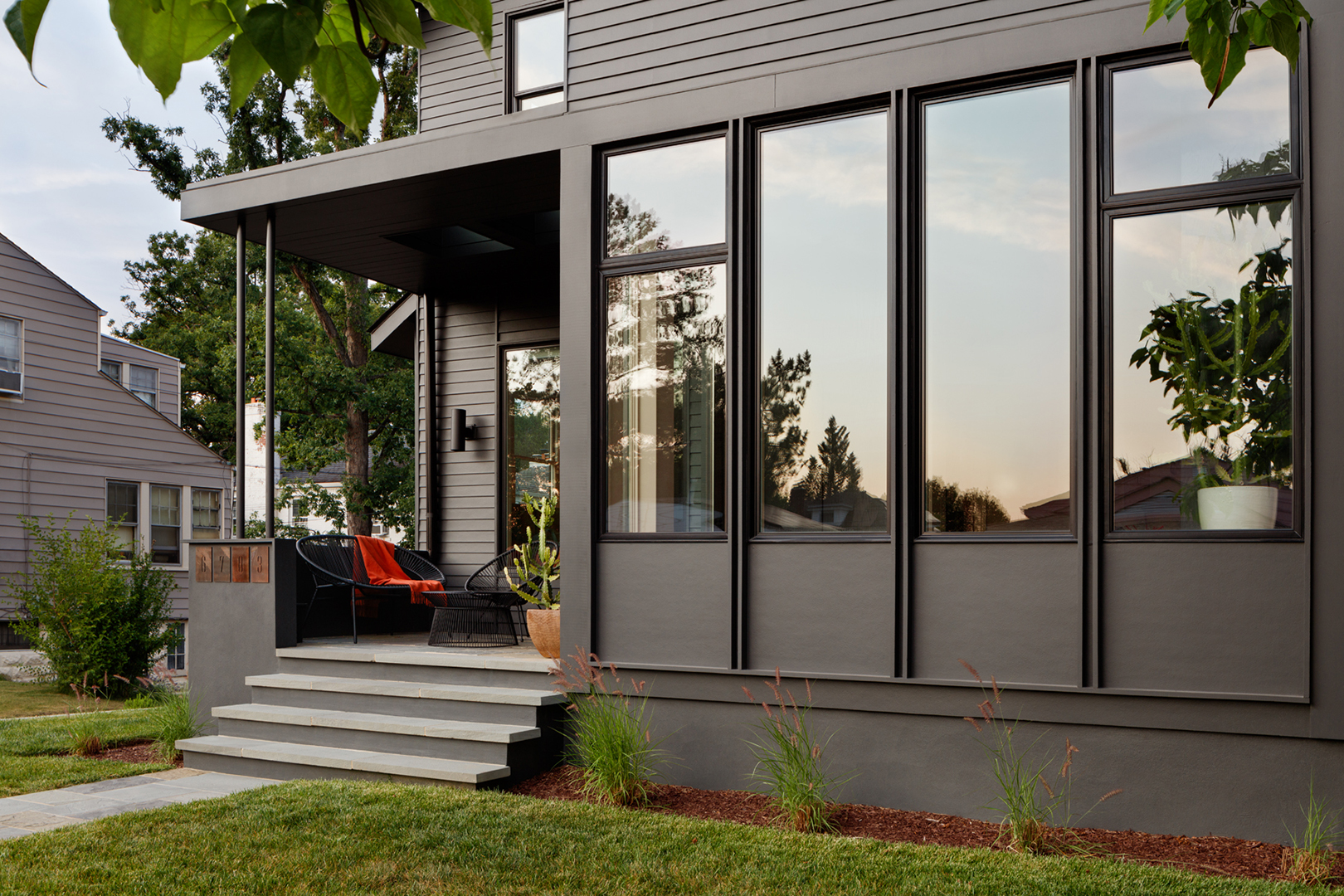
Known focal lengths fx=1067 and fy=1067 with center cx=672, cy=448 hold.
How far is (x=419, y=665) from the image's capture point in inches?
242

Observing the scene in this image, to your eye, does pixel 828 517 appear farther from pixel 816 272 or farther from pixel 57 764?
pixel 57 764

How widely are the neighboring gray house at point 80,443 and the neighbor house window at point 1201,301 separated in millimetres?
12741

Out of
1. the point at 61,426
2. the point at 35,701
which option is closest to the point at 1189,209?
the point at 35,701

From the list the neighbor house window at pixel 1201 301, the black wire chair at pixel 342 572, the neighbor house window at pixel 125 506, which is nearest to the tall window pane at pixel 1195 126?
the neighbor house window at pixel 1201 301

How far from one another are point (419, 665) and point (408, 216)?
310 centimetres

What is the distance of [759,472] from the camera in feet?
17.7

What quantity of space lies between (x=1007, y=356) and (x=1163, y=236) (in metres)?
0.82

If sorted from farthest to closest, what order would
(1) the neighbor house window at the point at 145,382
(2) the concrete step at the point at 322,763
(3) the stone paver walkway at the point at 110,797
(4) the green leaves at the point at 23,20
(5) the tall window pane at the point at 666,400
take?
(1) the neighbor house window at the point at 145,382 → (5) the tall window pane at the point at 666,400 → (2) the concrete step at the point at 322,763 → (3) the stone paver walkway at the point at 110,797 → (4) the green leaves at the point at 23,20

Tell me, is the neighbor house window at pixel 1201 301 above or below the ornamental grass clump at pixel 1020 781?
above

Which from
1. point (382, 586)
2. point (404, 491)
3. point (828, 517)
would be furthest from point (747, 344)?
point (404, 491)

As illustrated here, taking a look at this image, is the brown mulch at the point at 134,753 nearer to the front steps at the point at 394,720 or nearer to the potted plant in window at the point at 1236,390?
the front steps at the point at 394,720

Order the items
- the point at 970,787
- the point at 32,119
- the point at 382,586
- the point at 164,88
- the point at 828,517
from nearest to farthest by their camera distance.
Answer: the point at 164,88
the point at 32,119
the point at 970,787
the point at 828,517
the point at 382,586

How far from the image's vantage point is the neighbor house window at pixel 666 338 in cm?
557

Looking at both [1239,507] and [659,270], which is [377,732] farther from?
[1239,507]
